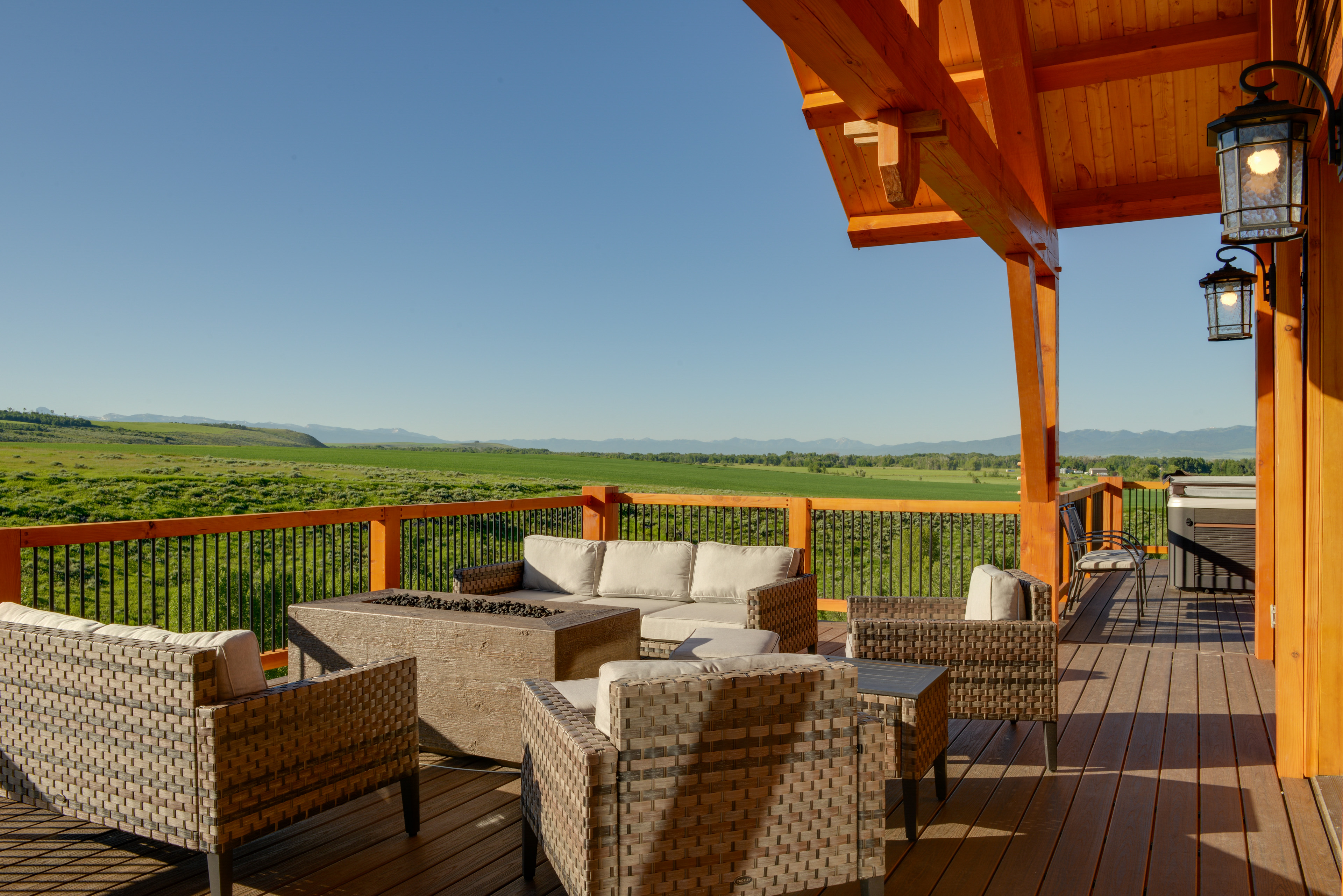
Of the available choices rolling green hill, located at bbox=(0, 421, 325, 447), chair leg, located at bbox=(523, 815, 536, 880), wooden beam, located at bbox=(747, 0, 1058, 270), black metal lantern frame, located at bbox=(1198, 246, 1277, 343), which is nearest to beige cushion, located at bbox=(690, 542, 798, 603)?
wooden beam, located at bbox=(747, 0, 1058, 270)

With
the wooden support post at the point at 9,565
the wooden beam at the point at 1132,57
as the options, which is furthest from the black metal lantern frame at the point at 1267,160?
the wooden support post at the point at 9,565

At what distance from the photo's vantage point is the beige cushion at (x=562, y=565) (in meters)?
4.98

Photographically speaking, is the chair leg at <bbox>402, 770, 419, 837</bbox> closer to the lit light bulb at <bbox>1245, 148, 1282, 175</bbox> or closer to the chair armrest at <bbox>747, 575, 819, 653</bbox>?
the chair armrest at <bbox>747, 575, 819, 653</bbox>

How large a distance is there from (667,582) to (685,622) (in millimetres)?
561

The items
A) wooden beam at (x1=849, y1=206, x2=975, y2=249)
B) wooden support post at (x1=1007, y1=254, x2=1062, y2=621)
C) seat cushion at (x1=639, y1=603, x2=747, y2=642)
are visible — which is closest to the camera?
seat cushion at (x1=639, y1=603, x2=747, y2=642)

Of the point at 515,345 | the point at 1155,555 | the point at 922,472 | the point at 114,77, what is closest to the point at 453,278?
the point at 515,345

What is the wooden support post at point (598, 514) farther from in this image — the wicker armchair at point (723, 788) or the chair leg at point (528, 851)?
the wicker armchair at point (723, 788)

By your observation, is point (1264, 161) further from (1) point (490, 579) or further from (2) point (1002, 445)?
(2) point (1002, 445)

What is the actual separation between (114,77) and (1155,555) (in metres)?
28.2

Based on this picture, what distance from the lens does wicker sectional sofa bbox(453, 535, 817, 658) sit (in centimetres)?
439

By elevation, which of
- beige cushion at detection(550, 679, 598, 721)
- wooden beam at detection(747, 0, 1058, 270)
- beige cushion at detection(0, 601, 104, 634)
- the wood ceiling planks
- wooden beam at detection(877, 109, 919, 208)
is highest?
the wood ceiling planks

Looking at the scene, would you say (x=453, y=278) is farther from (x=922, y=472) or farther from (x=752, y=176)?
(x=922, y=472)

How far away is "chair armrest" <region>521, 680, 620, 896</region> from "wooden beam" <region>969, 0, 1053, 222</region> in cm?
411

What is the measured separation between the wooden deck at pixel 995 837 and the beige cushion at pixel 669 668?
0.70 metres
